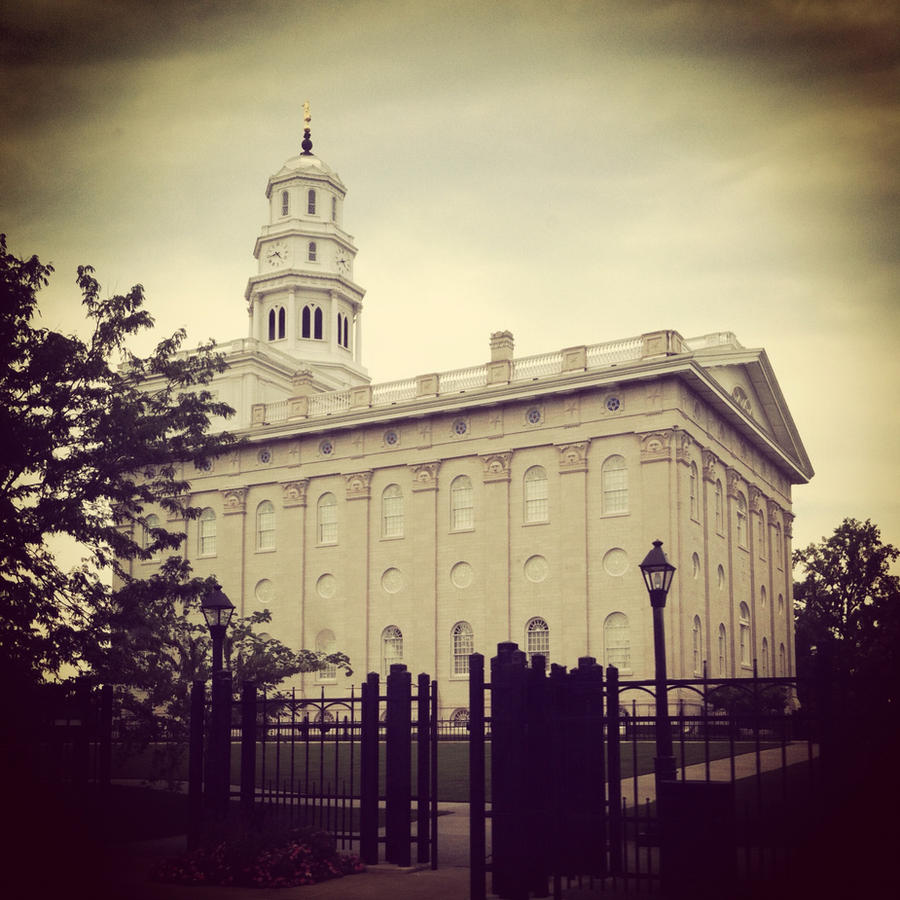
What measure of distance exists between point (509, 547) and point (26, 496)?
28501mm

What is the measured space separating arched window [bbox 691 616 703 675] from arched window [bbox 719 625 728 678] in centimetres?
298

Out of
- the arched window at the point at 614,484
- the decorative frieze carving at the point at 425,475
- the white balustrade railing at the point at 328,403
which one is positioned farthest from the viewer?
the white balustrade railing at the point at 328,403

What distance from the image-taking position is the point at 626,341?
153 ft

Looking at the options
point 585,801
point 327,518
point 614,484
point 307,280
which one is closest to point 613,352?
point 614,484

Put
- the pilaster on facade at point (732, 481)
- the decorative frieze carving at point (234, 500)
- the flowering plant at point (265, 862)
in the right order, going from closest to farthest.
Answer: the flowering plant at point (265, 862)
the pilaster on facade at point (732, 481)
the decorative frieze carving at point (234, 500)

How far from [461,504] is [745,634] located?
1540 cm

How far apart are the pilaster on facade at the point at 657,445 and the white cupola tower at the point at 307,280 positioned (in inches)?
982

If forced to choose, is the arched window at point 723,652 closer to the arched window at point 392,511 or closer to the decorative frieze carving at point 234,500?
the arched window at point 392,511

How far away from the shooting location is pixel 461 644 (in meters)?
48.6

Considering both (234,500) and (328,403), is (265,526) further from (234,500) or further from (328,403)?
(328,403)

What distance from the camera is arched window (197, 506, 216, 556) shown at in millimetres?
58000

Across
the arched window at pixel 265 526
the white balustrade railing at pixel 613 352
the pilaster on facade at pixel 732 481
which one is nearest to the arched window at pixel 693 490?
the pilaster on facade at pixel 732 481

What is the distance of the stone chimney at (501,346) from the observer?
4969cm

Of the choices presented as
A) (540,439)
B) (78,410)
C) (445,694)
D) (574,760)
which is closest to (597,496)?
(540,439)
